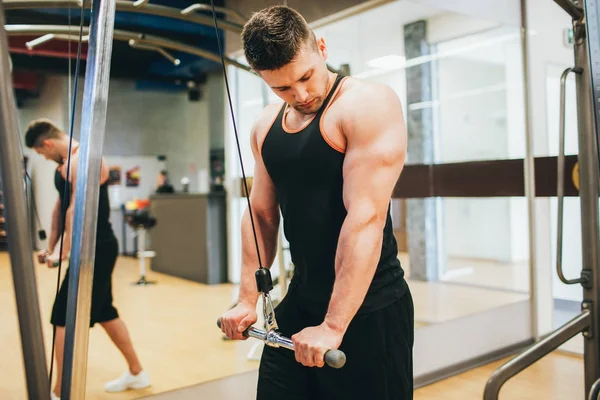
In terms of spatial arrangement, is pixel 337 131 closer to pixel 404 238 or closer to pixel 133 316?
pixel 133 316

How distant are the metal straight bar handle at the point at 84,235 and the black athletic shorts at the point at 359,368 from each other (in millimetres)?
612

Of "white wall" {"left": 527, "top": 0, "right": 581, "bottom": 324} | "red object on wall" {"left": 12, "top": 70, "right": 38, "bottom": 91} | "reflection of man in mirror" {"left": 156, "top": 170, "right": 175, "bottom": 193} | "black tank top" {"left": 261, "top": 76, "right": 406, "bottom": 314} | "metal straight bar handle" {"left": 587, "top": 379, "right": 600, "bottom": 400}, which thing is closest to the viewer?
"black tank top" {"left": 261, "top": 76, "right": 406, "bottom": 314}

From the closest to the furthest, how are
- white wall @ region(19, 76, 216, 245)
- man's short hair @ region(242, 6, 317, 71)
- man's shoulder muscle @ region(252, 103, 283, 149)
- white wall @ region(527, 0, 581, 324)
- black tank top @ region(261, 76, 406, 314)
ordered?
man's short hair @ region(242, 6, 317, 71), black tank top @ region(261, 76, 406, 314), man's shoulder muscle @ region(252, 103, 283, 149), white wall @ region(19, 76, 216, 245), white wall @ region(527, 0, 581, 324)

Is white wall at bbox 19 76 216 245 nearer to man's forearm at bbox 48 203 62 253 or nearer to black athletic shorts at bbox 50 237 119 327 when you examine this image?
man's forearm at bbox 48 203 62 253

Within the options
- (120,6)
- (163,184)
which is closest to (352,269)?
A: (120,6)

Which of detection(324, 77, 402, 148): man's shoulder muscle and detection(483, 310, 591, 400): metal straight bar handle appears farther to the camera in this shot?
detection(483, 310, 591, 400): metal straight bar handle

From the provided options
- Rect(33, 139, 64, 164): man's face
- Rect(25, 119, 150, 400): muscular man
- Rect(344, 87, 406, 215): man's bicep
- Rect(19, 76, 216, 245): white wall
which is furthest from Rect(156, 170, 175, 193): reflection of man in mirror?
Rect(344, 87, 406, 215): man's bicep

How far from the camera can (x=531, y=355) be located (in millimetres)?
2244

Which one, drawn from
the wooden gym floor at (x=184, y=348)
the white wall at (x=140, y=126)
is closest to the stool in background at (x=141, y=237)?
the wooden gym floor at (x=184, y=348)

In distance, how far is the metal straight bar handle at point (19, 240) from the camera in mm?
868

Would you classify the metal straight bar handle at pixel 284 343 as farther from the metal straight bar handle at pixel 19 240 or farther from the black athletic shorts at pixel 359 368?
the metal straight bar handle at pixel 19 240

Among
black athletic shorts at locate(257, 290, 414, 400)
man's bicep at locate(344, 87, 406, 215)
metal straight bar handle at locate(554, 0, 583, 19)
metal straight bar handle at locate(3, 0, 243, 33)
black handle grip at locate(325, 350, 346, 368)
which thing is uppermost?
metal straight bar handle at locate(3, 0, 243, 33)

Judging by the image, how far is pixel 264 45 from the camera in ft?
4.24

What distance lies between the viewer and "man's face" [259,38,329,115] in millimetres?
1319
